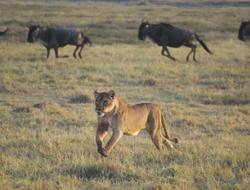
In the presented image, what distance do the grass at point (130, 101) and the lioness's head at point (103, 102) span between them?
678 millimetres

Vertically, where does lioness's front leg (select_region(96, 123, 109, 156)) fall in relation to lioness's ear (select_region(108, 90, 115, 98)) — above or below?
below

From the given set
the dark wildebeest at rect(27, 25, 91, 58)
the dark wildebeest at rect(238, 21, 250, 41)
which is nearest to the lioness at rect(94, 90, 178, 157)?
the dark wildebeest at rect(27, 25, 91, 58)

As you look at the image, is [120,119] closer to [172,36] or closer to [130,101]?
[130,101]

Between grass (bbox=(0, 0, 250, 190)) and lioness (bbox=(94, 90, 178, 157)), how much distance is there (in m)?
0.26

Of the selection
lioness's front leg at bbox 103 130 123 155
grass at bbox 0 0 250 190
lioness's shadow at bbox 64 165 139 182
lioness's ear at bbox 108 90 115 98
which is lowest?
grass at bbox 0 0 250 190

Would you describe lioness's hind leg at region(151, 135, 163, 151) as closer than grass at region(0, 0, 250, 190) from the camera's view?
No

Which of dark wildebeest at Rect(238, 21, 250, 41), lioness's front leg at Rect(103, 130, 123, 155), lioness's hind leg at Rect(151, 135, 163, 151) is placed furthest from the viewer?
dark wildebeest at Rect(238, 21, 250, 41)

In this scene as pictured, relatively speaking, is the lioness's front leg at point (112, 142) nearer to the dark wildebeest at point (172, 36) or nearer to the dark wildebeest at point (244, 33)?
the dark wildebeest at point (172, 36)

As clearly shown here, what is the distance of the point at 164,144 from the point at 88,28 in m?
26.2

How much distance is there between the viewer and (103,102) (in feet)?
26.9

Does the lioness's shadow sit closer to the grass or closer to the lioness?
the grass

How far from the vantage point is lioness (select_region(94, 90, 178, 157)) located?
825cm

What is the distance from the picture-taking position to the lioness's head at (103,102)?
26.9 feet

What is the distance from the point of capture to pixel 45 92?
1677 cm
